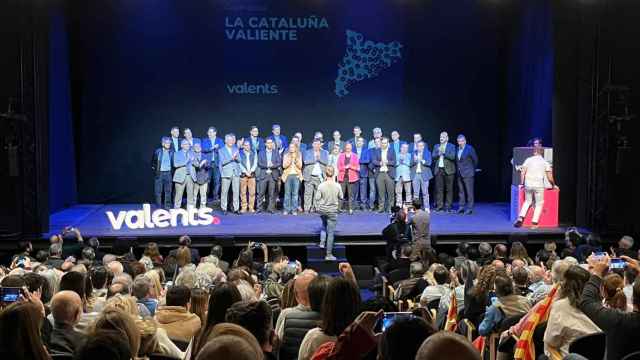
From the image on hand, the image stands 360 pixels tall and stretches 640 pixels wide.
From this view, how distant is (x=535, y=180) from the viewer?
44.2ft

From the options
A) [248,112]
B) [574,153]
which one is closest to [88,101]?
[248,112]

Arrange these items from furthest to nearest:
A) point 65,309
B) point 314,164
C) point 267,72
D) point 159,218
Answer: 1. point 267,72
2. point 314,164
3. point 159,218
4. point 65,309

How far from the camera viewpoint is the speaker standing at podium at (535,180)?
13.4 m

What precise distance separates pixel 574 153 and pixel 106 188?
10052mm

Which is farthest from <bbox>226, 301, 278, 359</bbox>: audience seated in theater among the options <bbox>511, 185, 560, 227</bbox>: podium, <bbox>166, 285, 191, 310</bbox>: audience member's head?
<bbox>511, 185, 560, 227</bbox>: podium

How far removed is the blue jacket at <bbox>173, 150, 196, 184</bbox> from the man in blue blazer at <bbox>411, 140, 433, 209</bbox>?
436 cm

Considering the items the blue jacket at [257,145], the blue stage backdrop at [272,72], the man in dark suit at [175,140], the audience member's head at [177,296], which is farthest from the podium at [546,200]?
the audience member's head at [177,296]

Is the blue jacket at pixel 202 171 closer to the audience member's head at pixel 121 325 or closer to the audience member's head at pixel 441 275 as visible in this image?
the audience member's head at pixel 441 275

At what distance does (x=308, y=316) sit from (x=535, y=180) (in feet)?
31.0

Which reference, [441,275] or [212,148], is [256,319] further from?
[212,148]

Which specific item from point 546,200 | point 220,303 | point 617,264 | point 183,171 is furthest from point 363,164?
point 220,303

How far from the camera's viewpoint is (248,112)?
17609mm

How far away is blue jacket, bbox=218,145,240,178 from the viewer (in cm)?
1527

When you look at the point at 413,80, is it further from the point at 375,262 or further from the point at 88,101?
the point at 88,101
